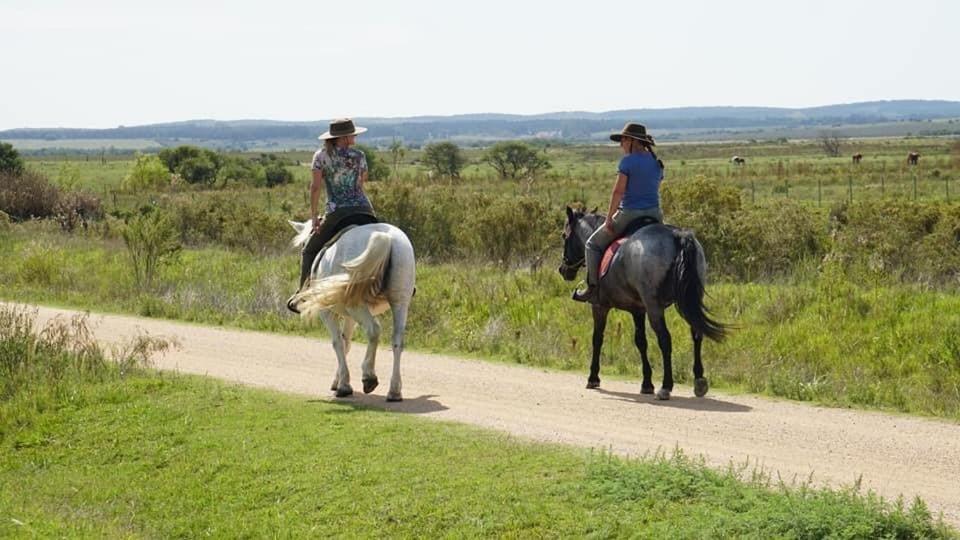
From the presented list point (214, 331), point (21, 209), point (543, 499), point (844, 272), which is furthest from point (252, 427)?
point (21, 209)

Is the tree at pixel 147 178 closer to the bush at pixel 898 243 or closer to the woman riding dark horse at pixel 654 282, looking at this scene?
the bush at pixel 898 243

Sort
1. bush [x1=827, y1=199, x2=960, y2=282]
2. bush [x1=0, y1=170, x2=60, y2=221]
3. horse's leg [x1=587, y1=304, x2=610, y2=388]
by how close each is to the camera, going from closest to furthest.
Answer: horse's leg [x1=587, y1=304, x2=610, y2=388] < bush [x1=827, y1=199, x2=960, y2=282] < bush [x1=0, y1=170, x2=60, y2=221]

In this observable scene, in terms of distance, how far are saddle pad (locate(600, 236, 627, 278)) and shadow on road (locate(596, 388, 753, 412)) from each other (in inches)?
54.3

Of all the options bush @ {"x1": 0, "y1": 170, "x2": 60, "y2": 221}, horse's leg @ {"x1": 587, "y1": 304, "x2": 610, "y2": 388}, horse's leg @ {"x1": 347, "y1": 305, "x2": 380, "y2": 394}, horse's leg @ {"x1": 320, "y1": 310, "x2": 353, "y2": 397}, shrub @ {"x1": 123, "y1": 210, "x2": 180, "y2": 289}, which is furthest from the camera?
bush @ {"x1": 0, "y1": 170, "x2": 60, "y2": 221}

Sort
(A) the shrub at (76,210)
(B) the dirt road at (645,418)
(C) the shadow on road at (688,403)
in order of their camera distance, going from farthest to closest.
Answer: (A) the shrub at (76,210), (C) the shadow on road at (688,403), (B) the dirt road at (645,418)

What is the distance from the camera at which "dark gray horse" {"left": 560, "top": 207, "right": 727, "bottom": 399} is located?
14.2m

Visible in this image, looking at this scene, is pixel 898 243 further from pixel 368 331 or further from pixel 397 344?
pixel 368 331

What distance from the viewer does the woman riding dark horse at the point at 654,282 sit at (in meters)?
14.2

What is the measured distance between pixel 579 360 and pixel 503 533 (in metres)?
7.79

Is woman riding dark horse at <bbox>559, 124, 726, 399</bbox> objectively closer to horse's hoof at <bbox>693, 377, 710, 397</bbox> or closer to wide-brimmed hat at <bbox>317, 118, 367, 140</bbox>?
horse's hoof at <bbox>693, 377, 710, 397</bbox>

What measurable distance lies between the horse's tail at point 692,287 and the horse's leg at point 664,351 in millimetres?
380

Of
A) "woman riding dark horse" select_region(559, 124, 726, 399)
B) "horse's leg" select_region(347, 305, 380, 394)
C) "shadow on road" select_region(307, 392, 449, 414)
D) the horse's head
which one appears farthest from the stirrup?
"horse's leg" select_region(347, 305, 380, 394)

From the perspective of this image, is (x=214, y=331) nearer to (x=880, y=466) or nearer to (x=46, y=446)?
(x=46, y=446)

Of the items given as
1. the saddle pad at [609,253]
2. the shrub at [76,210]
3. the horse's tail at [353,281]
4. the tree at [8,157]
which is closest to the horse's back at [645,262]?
the saddle pad at [609,253]
